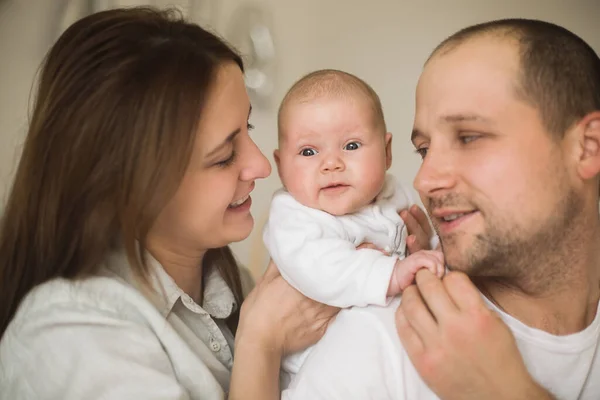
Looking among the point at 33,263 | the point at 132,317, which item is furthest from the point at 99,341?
the point at 33,263

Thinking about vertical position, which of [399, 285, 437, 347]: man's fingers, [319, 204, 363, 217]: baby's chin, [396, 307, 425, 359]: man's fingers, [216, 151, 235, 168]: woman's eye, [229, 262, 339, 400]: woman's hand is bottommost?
[229, 262, 339, 400]: woman's hand

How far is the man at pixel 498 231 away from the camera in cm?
100

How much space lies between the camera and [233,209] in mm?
1330

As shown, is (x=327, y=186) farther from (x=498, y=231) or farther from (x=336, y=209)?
(x=498, y=231)

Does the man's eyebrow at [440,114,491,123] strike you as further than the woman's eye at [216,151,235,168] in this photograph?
No

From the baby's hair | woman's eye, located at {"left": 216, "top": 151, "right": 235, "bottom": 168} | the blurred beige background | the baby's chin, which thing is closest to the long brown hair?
woman's eye, located at {"left": 216, "top": 151, "right": 235, "bottom": 168}

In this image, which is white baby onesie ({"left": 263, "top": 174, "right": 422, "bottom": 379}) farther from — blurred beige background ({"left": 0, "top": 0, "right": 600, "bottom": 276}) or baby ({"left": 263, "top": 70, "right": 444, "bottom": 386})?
blurred beige background ({"left": 0, "top": 0, "right": 600, "bottom": 276})

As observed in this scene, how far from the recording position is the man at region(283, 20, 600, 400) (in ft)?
3.29

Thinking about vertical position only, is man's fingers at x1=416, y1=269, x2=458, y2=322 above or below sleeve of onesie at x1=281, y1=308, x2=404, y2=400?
above

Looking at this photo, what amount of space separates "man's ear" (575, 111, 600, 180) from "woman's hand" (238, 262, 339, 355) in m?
0.65

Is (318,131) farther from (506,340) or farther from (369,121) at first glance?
(506,340)

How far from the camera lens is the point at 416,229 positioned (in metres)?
1.48

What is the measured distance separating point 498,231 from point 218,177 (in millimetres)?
594

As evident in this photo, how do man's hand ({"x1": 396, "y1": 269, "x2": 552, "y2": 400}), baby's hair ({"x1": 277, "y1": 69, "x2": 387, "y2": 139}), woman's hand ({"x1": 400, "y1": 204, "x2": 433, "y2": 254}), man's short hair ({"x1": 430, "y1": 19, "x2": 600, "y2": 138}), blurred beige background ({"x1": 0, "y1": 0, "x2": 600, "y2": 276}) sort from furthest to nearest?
blurred beige background ({"x1": 0, "y1": 0, "x2": 600, "y2": 276}), woman's hand ({"x1": 400, "y1": 204, "x2": 433, "y2": 254}), baby's hair ({"x1": 277, "y1": 69, "x2": 387, "y2": 139}), man's short hair ({"x1": 430, "y1": 19, "x2": 600, "y2": 138}), man's hand ({"x1": 396, "y1": 269, "x2": 552, "y2": 400})
